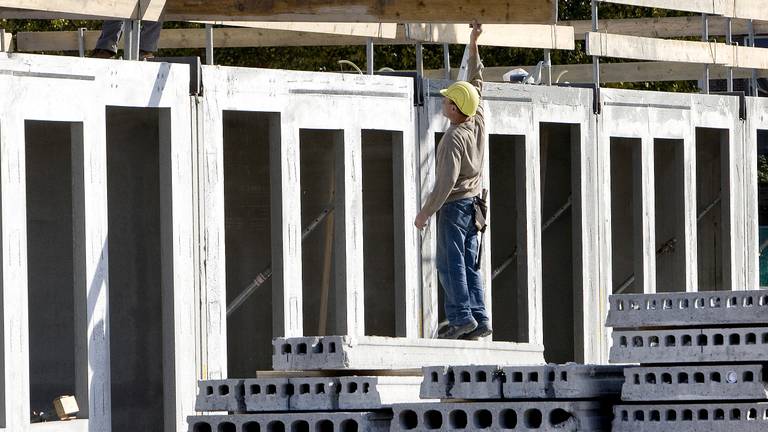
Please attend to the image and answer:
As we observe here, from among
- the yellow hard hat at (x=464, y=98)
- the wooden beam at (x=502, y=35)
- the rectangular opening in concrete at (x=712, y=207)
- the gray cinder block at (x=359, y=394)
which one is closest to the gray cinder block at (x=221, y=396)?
the gray cinder block at (x=359, y=394)

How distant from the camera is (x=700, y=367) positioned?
661 cm

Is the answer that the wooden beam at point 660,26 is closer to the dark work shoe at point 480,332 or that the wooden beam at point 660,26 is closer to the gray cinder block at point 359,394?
the dark work shoe at point 480,332

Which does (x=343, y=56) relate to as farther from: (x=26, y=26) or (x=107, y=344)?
(x=107, y=344)

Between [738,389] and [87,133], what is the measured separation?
404 cm

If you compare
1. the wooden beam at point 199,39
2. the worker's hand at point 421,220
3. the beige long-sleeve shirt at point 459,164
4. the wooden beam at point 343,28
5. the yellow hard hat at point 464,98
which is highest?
the wooden beam at point 199,39

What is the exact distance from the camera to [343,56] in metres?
28.5

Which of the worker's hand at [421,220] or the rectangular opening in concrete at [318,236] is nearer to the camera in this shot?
the worker's hand at [421,220]

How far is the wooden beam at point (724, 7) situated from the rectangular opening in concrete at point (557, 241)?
1399 millimetres

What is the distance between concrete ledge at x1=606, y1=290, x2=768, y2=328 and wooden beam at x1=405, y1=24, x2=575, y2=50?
4.79 meters

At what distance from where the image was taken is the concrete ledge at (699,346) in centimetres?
663

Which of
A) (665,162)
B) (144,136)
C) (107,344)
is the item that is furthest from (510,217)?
(107,344)

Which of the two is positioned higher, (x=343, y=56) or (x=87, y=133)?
(x=343, y=56)

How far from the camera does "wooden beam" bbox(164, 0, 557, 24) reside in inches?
396

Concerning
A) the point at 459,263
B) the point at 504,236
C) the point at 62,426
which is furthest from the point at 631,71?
the point at 62,426
